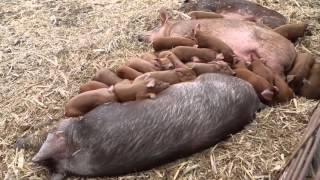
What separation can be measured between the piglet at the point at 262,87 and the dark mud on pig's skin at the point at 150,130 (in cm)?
36

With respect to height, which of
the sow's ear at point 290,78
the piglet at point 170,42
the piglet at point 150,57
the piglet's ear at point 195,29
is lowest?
the sow's ear at point 290,78

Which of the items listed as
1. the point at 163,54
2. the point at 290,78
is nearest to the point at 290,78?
the point at 290,78

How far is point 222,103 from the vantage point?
13.6 feet

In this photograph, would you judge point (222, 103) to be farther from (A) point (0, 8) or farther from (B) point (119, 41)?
(A) point (0, 8)

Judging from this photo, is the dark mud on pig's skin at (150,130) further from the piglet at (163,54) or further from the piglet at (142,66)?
the piglet at (163,54)

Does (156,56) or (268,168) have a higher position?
(156,56)

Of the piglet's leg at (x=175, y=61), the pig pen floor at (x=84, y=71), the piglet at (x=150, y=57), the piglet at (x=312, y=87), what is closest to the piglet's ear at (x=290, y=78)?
the piglet at (x=312, y=87)

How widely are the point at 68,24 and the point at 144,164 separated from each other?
8.86 ft

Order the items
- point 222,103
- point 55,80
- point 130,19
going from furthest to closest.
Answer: point 130,19, point 55,80, point 222,103

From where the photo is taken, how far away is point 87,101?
417 cm

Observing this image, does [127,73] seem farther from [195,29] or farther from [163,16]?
[163,16]

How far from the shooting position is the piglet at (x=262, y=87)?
4.53m

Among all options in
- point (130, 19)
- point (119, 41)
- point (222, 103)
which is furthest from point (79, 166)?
point (130, 19)

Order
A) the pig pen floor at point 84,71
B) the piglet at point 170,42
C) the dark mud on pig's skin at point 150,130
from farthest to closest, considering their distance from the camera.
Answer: the piglet at point 170,42
the pig pen floor at point 84,71
the dark mud on pig's skin at point 150,130
